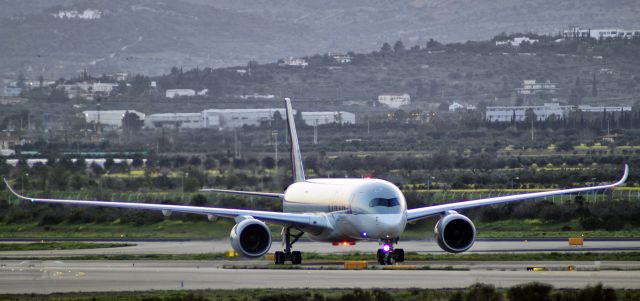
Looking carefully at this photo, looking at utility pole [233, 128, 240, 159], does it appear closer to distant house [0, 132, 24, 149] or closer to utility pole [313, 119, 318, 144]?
utility pole [313, 119, 318, 144]

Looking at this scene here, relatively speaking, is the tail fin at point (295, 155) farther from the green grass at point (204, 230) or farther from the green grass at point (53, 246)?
the green grass at point (53, 246)

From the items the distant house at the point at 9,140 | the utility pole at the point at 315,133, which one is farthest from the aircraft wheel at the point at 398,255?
the distant house at the point at 9,140

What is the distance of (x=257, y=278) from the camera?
50.0 metres

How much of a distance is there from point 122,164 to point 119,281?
266 feet

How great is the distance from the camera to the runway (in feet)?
153

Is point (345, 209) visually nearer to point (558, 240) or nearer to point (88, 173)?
point (558, 240)

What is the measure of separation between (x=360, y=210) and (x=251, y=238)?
3.91 m

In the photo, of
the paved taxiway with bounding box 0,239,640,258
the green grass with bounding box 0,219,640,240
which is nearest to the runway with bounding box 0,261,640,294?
the paved taxiway with bounding box 0,239,640,258

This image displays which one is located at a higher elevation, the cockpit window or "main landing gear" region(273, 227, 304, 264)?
the cockpit window

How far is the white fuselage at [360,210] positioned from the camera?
54219mm

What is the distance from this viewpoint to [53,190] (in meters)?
107

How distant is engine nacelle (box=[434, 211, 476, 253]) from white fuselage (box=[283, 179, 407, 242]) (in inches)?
60.0

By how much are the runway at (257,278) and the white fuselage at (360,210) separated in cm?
265

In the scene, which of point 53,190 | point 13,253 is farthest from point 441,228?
point 53,190
